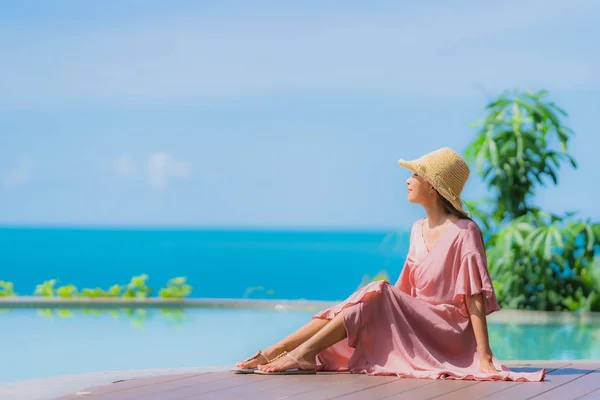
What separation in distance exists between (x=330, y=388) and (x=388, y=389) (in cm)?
23

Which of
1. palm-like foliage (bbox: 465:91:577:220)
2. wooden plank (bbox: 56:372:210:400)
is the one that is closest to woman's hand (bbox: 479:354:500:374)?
wooden plank (bbox: 56:372:210:400)

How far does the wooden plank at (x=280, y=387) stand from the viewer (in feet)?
13.3

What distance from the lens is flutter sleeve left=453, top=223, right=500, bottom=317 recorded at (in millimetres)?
4664

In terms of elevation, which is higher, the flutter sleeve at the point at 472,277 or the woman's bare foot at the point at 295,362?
the flutter sleeve at the point at 472,277

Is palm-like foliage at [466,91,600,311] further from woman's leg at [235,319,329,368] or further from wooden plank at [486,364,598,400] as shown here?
woman's leg at [235,319,329,368]

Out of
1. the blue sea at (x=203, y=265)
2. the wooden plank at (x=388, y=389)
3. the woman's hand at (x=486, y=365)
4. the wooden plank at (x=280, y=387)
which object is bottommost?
the wooden plank at (x=388, y=389)

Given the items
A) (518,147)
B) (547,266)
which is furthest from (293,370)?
(518,147)

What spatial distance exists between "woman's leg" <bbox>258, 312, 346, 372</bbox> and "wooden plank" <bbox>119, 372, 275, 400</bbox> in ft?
0.48

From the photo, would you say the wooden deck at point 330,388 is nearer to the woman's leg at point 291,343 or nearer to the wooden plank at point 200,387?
the wooden plank at point 200,387

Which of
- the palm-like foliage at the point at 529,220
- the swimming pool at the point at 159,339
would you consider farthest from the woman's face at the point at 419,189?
the palm-like foliage at the point at 529,220

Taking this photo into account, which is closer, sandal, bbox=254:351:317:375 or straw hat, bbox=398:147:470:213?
sandal, bbox=254:351:317:375

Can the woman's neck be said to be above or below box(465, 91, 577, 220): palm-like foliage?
below

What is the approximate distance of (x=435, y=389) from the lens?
13.9ft

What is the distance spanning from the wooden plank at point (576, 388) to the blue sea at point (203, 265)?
719 inches
